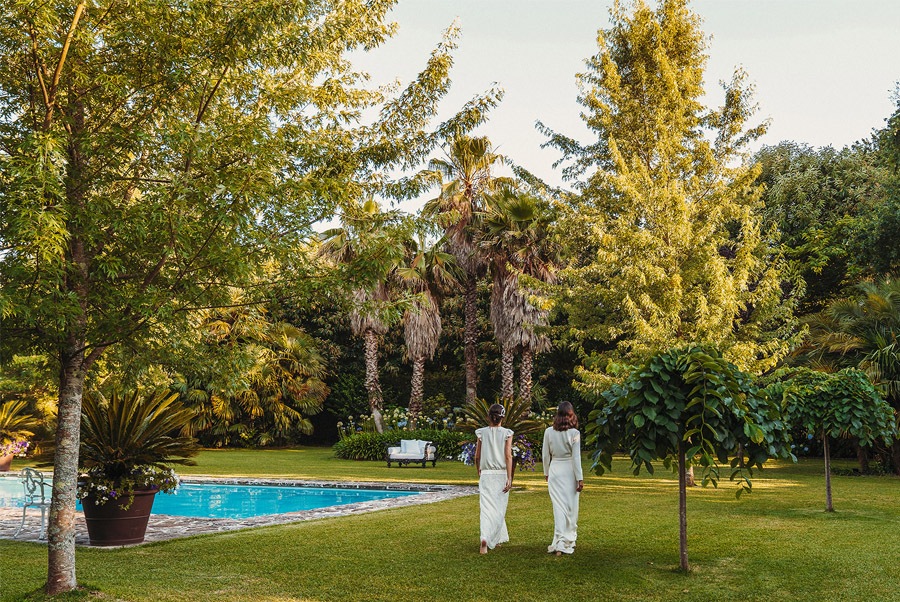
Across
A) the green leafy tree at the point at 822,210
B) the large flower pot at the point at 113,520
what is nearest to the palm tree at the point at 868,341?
the green leafy tree at the point at 822,210

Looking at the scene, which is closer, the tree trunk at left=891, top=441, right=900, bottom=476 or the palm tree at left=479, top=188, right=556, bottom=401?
the tree trunk at left=891, top=441, right=900, bottom=476

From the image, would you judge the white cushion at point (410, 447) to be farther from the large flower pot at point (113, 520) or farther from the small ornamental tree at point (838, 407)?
the large flower pot at point (113, 520)

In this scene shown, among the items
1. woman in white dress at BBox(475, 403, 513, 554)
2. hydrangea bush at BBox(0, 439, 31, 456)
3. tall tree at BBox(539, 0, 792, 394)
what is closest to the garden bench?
tall tree at BBox(539, 0, 792, 394)

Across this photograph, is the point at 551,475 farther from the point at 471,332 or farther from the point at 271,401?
the point at 271,401

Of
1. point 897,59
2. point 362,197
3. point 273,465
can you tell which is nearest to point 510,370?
point 273,465

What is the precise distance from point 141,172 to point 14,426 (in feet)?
69.3

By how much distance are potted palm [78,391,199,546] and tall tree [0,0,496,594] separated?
8.69ft

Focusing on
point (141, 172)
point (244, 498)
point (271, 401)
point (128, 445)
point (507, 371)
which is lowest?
point (244, 498)

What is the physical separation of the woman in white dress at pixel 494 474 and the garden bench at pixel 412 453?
49.8 ft

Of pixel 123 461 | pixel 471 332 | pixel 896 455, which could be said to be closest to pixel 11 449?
pixel 123 461

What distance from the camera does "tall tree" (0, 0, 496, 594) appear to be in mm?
5824

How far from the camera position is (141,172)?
6.88m

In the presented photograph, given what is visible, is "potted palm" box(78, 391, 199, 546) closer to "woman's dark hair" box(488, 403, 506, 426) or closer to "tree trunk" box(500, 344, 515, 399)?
"woman's dark hair" box(488, 403, 506, 426)

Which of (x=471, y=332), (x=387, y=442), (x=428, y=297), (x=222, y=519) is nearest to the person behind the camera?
(x=222, y=519)
